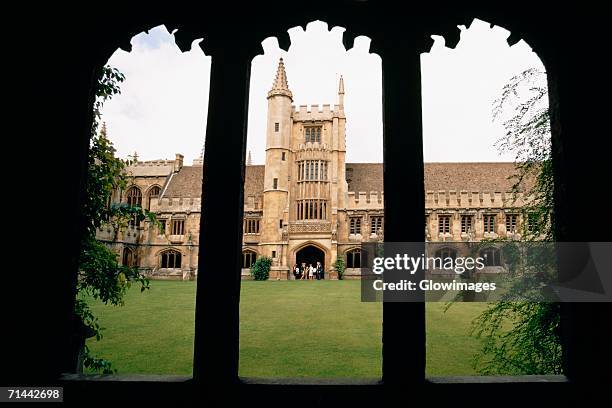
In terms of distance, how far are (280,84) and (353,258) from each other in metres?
12.4

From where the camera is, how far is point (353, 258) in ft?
88.6

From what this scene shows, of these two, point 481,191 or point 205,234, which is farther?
point 481,191

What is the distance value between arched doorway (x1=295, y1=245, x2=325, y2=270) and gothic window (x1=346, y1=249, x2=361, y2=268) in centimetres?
162

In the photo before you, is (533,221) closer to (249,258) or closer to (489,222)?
(489,222)

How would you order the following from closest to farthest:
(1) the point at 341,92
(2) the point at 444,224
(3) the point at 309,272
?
1. (3) the point at 309,272
2. (2) the point at 444,224
3. (1) the point at 341,92

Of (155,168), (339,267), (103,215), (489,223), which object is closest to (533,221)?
(103,215)

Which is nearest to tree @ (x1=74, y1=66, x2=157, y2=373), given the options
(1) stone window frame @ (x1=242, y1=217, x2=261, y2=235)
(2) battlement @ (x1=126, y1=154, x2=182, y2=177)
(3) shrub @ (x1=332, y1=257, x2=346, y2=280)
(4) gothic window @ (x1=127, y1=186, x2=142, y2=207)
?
(3) shrub @ (x1=332, y1=257, x2=346, y2=280)

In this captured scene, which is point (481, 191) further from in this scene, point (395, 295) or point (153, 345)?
point (395, 295)

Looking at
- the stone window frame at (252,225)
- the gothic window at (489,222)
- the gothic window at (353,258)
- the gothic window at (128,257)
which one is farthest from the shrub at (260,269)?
the gothic window at (489,222)

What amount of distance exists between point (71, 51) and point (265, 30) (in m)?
0.89

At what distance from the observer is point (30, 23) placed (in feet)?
6.29

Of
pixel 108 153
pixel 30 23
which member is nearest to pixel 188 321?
pixel 108 153

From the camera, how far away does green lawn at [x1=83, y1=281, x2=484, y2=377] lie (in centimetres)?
522

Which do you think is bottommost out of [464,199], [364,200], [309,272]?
[309,272]
